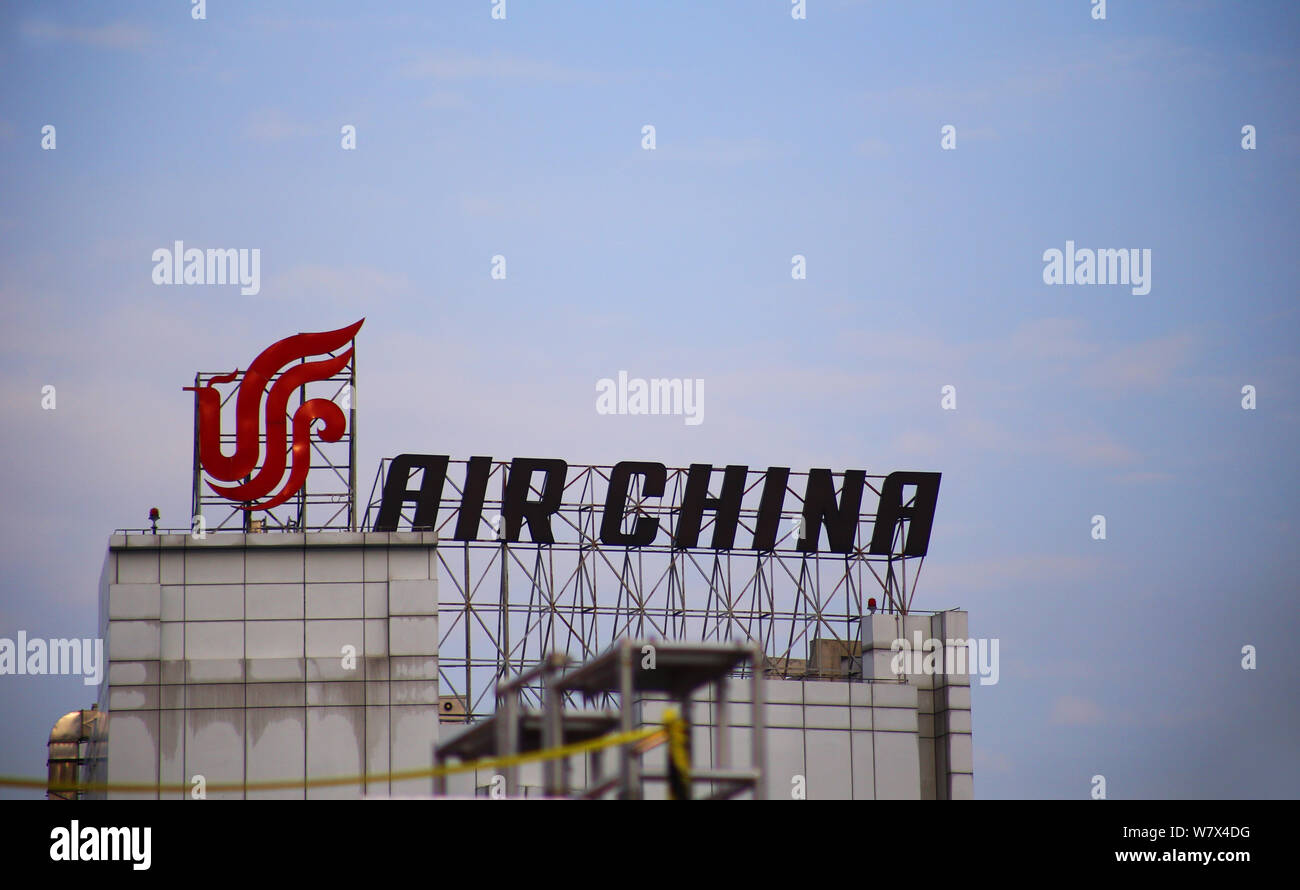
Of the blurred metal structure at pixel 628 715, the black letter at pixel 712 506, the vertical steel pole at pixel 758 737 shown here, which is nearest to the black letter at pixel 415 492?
the black letter at pixel 712 506

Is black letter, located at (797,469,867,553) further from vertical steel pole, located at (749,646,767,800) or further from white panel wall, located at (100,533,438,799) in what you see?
vertical steel pole, located at (749,646,767,800)

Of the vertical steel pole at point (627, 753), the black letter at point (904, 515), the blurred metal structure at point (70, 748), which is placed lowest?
the blurred metal structure at point (70, 748)

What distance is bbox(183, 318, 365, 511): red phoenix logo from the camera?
68312 millimetres

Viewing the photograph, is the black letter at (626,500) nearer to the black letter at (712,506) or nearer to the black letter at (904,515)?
the black letter at (712,506)

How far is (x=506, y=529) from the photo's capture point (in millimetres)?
71250

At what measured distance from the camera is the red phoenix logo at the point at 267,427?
6831 cm

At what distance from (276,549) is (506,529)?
9.21m

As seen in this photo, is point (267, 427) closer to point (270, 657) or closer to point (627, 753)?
point (270, 657)

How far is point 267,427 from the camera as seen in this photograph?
68.7 m

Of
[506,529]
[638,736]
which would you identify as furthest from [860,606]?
[638,736]

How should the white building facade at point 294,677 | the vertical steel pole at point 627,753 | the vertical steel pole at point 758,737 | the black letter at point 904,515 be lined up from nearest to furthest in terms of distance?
the vertical steel pole at point 627,753
the vertical steel pole at point 758,737
the white building facade at point 294,677
the black letter at point 904,515
